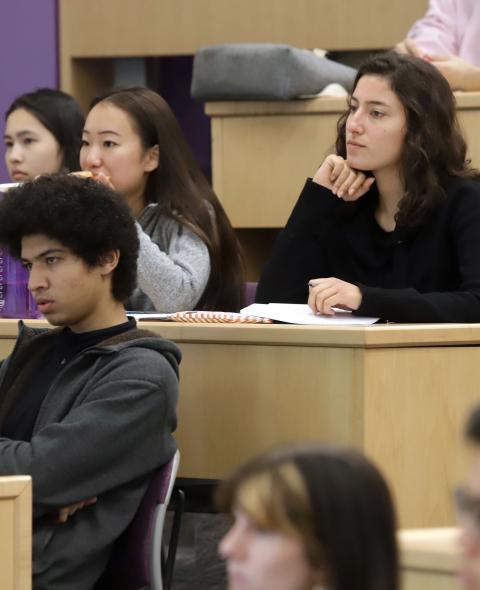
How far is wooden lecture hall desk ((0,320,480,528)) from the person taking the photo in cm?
210

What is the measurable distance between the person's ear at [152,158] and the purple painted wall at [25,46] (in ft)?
5.96

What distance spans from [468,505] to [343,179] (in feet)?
6.03

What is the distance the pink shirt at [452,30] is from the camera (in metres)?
3.66

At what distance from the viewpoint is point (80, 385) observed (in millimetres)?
2014

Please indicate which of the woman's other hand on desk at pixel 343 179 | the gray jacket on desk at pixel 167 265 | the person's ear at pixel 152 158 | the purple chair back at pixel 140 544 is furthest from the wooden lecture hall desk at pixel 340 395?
the person's ear at pixel 152 158

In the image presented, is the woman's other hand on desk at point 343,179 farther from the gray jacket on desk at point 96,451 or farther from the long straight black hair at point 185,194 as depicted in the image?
the gray jacket on desk at point 96,451

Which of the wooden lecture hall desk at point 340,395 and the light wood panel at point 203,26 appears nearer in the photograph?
the wooden lecture hall desk at point 340,395

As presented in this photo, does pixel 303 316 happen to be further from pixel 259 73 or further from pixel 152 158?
pixel 259 73

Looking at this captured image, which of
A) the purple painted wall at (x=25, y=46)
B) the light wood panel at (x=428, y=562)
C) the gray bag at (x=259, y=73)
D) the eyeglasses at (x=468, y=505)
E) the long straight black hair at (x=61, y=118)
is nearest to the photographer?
the eyeglasses at (x=468, y=505)

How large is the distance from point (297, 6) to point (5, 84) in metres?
1.05

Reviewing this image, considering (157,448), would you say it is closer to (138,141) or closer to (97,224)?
(97,224)

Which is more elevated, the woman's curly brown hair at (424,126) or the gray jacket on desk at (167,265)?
the woman's curly brown hair at (424,126)

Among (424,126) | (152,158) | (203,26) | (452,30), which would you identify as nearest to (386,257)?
(424,126)

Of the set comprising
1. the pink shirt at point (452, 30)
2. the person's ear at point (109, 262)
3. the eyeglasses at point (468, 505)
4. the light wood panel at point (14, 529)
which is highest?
the pink shirt at point (452, 30)
